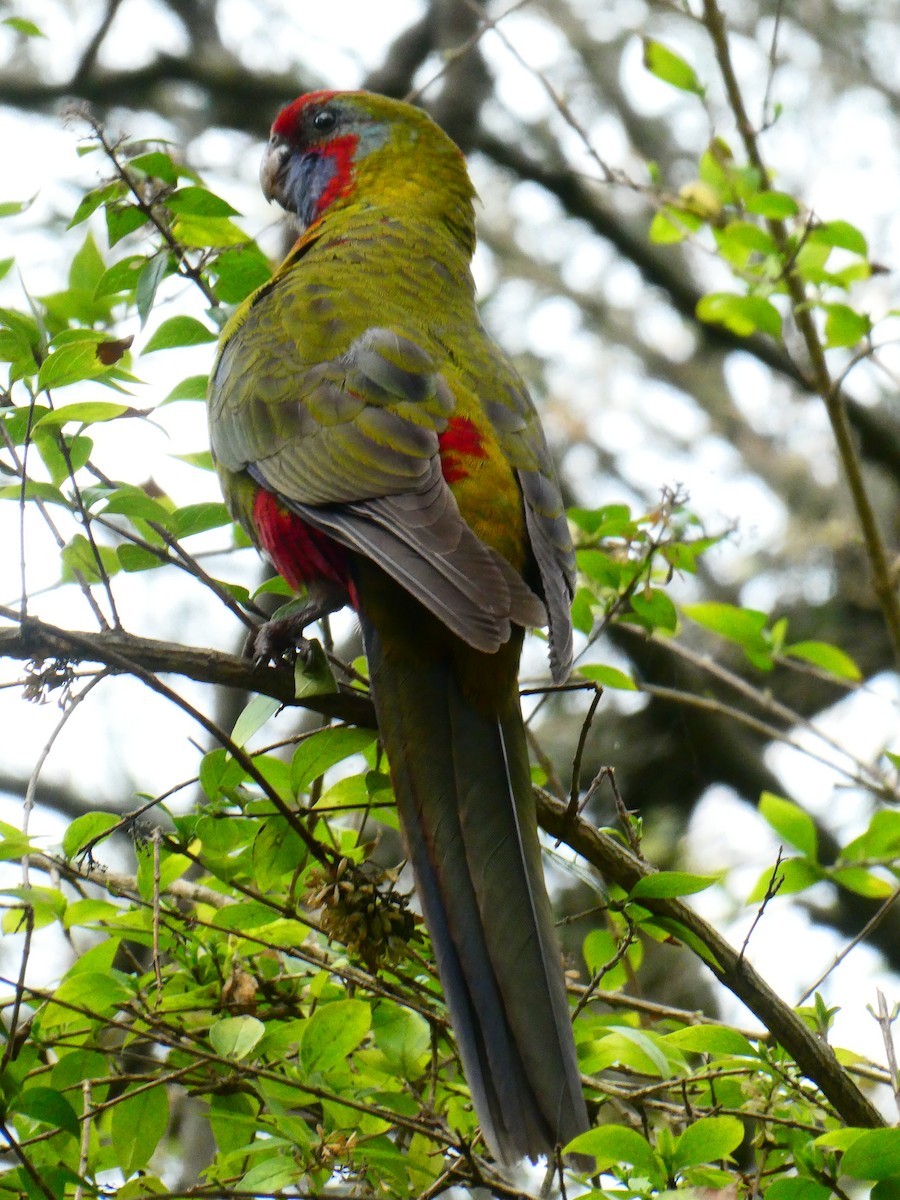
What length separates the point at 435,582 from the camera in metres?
2.02

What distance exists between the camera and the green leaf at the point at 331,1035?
1.83 m

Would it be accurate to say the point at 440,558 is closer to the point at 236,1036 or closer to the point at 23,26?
the point at 236,1036

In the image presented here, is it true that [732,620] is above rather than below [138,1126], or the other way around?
above

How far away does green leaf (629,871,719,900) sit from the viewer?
72.2 inches

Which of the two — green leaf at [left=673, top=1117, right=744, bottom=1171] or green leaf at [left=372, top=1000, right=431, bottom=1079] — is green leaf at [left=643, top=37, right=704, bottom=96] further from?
green leaf at [left=673, top=1117, right=744, bottom=1171]

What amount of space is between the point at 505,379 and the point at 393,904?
1.36 meters

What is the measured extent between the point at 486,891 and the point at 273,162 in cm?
279

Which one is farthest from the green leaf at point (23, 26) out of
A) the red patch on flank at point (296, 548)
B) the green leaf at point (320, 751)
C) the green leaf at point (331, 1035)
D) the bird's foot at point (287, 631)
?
the green leaf at point (331, 1035)

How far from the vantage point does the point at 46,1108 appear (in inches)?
68.6

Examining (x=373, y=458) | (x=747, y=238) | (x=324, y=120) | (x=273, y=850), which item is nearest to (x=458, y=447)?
→ (x=373, y=458)

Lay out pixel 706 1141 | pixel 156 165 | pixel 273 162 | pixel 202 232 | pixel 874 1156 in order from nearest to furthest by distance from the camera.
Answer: pixel 874 1156 < pixel 706 1141 < pixel 156 165 < pixel 202 232 < pixel 273 162

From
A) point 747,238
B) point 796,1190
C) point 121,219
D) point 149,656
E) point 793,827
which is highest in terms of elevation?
point 747,238

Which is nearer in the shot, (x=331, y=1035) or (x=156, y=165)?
(x=331, y=1035)

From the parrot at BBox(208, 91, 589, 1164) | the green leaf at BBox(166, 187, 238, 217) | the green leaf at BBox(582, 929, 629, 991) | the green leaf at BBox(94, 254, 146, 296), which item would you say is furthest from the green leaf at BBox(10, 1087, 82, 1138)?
the green leaf at BBox(166, 187, 238, 217)
